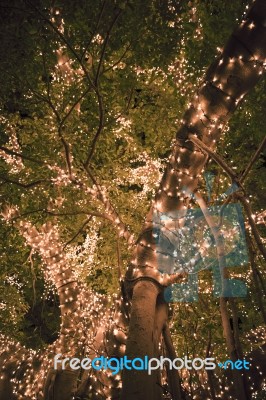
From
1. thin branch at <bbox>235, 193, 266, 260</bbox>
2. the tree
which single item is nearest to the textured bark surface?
the tree

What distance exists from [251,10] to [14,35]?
2.38 m

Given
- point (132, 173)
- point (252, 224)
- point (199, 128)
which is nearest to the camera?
point (252, 224)

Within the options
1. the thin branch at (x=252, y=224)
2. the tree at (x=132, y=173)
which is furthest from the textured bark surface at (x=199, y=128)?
the thin branch at (x=252, y=224)

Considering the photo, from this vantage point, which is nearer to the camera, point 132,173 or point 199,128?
point 199,128

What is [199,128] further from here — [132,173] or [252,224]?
[132,173]

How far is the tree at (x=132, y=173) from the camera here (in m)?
3.29

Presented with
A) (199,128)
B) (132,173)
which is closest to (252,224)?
(199,128)

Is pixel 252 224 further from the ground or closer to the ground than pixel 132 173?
closer to the ground

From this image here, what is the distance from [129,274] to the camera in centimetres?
377

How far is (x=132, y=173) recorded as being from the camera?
7.07 metres

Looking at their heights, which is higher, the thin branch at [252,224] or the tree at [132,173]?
the tree at [132,173]

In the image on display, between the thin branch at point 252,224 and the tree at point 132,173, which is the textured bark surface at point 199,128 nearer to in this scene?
the tree at point 132,173

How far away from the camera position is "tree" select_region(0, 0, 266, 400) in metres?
3.29

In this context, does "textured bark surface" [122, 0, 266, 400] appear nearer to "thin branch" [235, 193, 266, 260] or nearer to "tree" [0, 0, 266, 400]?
"tree" [0, 0, 266, 400]
